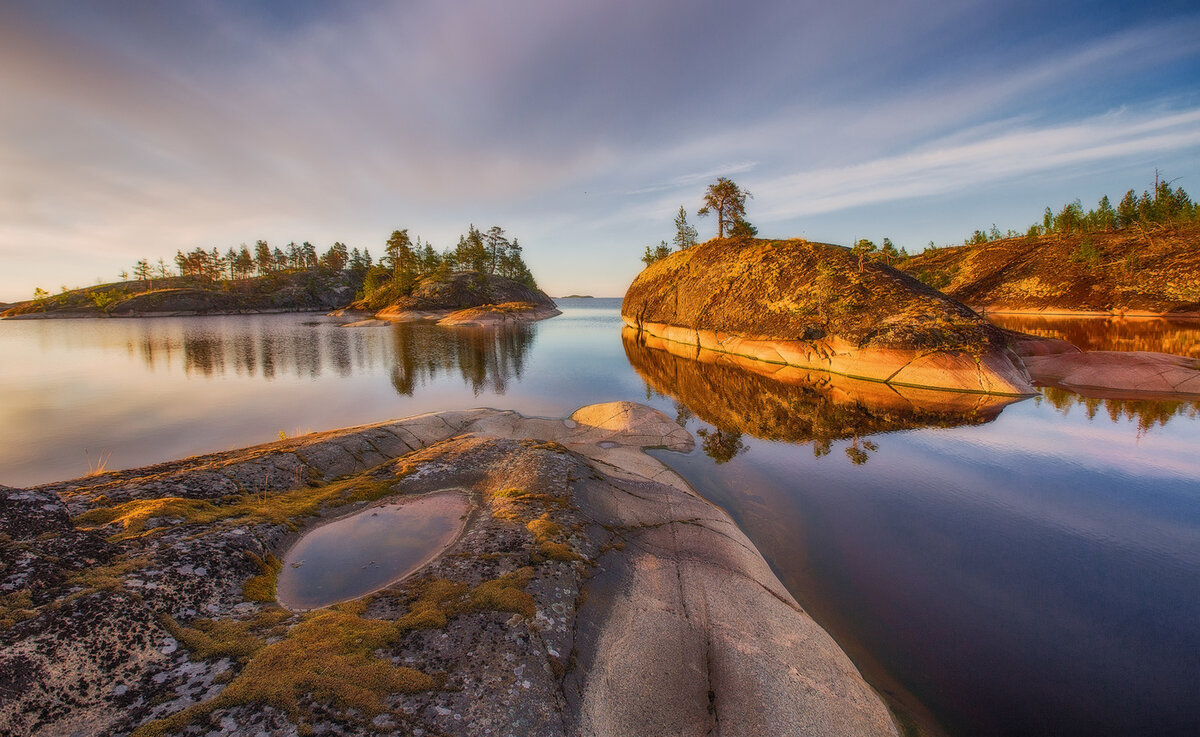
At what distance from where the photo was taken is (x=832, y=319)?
102ft

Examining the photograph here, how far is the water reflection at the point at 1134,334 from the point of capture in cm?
3278

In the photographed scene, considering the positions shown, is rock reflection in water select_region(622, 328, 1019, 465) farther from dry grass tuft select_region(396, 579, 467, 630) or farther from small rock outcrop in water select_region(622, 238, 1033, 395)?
dry grass tuft select_region(396, 579, 467, 630)

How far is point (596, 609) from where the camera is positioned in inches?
242

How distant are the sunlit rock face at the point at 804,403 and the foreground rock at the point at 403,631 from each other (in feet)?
36.8

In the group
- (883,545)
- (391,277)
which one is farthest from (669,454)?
(391,277)

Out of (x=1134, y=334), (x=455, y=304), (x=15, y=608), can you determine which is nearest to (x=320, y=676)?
(x=15, y=608)

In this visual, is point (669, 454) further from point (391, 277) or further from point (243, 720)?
point (391, 277)

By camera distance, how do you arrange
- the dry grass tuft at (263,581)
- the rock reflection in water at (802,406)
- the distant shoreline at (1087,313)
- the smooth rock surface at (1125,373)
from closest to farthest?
the dry grass tuft at (263,581) → the rock reflection in water at (802,406) → the smooth rock surface at (1125,373) → the distant shoreline at (1087,313)

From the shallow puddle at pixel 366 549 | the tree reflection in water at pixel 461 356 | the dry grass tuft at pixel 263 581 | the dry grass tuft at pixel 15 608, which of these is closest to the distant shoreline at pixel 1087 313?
the tree reflection in water at pixel 461 356

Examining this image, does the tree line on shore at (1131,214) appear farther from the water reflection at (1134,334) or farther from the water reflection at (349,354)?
the water reflection at (349,354)

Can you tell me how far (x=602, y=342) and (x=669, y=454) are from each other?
3744 centimetres

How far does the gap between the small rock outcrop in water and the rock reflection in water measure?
123 cm

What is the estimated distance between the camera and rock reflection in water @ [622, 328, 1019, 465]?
1724cm

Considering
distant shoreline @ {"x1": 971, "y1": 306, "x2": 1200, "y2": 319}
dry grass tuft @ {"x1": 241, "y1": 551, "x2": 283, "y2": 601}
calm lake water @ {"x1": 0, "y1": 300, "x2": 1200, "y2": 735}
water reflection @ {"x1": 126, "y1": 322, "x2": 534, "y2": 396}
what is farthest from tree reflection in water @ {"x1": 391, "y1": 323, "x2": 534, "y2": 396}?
distant shoreline @ {"x1": 971, "y1": 306, "x2": 1200, "y2": 319}
